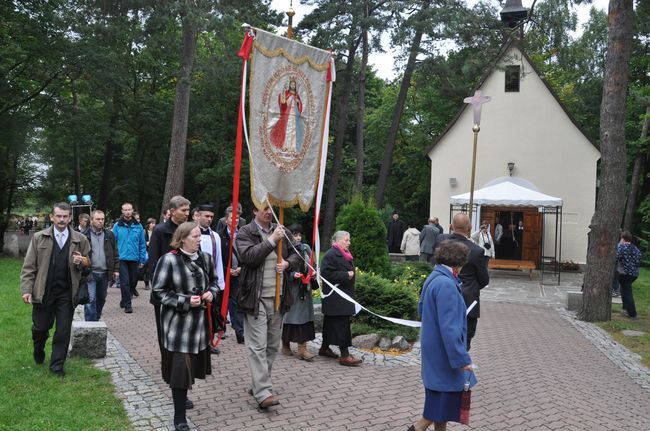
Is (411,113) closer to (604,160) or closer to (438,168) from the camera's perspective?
(438,168)

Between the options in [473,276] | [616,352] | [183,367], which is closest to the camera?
[183,367]

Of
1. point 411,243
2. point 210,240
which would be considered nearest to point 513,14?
point 210,240

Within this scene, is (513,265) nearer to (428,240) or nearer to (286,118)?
(428,240)

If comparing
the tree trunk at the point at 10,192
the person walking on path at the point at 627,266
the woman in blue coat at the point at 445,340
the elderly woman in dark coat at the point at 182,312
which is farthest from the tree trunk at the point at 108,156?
the woman in blue coat at the point at 445,340

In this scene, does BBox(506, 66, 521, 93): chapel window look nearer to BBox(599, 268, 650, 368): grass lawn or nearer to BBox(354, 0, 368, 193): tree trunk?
BBox(354, 0, 368, 193): tree trunk

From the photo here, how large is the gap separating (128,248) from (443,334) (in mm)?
7653

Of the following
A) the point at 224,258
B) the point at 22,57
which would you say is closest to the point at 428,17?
the point at 22,57

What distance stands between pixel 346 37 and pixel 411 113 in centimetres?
1376

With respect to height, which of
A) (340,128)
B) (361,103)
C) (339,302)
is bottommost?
(339,302)

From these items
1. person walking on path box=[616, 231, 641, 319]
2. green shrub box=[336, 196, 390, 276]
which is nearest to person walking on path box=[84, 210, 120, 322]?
green shrub box=[336, 196, 390, 276]

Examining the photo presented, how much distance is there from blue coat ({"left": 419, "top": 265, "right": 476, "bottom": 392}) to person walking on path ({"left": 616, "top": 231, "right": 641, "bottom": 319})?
9232 mm

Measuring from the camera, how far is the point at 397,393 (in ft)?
20.7

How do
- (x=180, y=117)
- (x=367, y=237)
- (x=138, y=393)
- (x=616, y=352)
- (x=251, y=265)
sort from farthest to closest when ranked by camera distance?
(x=180, y=117) → (x=367, y=237) → (x=616, y=352) → (x=138, y=393) → (x=251, y=265)

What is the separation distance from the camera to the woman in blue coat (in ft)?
13.6
